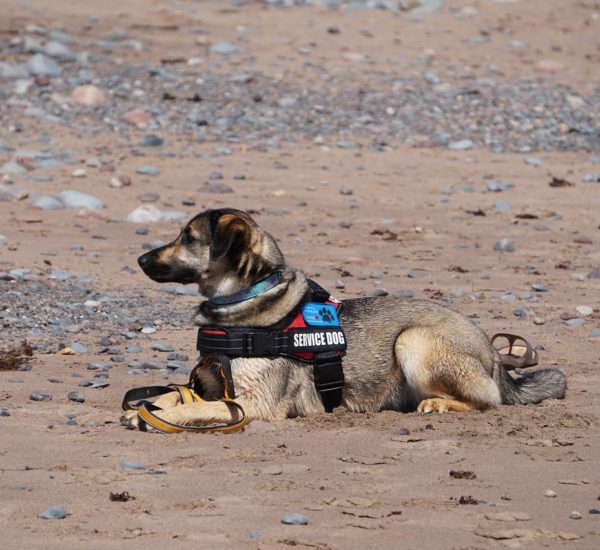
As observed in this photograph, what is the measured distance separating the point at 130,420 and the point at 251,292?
3.66 ft

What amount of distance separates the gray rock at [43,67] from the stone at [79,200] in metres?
5.80

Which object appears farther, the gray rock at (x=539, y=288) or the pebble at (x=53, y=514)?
the gray rock at (x=539, y=288)

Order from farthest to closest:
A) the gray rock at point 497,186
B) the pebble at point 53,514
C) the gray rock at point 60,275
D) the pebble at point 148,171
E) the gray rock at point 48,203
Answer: the gray rock at point 497,186 < the pebble at point 148,171 < the gray rock at point 48,203 < the gray rock at point 60,275 < the pebble at point 53,514

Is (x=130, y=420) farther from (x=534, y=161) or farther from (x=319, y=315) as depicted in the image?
(x=534, y=161)

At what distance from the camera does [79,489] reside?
19.4 feet

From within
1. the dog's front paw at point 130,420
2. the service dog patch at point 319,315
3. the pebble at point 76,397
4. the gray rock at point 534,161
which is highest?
the service dog patch at point 319,315

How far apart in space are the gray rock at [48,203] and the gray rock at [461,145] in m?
6.14

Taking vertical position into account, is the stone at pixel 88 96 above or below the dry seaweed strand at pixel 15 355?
above

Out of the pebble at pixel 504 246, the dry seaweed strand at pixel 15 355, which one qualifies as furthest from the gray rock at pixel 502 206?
the dry seaweed strand at pixel 15 355

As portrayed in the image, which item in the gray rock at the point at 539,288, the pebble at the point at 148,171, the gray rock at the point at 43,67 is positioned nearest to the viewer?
the gray rock at the point at 539,288

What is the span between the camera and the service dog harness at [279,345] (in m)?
7.35

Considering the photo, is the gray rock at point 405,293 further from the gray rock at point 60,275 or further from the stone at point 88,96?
the stone at point 88,96

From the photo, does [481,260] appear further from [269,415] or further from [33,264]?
[269,415]

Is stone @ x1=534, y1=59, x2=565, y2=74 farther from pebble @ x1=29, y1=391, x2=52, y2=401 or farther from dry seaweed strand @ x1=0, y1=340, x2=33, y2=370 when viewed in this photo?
pebble @ x1=29, y1=391, x2=52, y2=401
